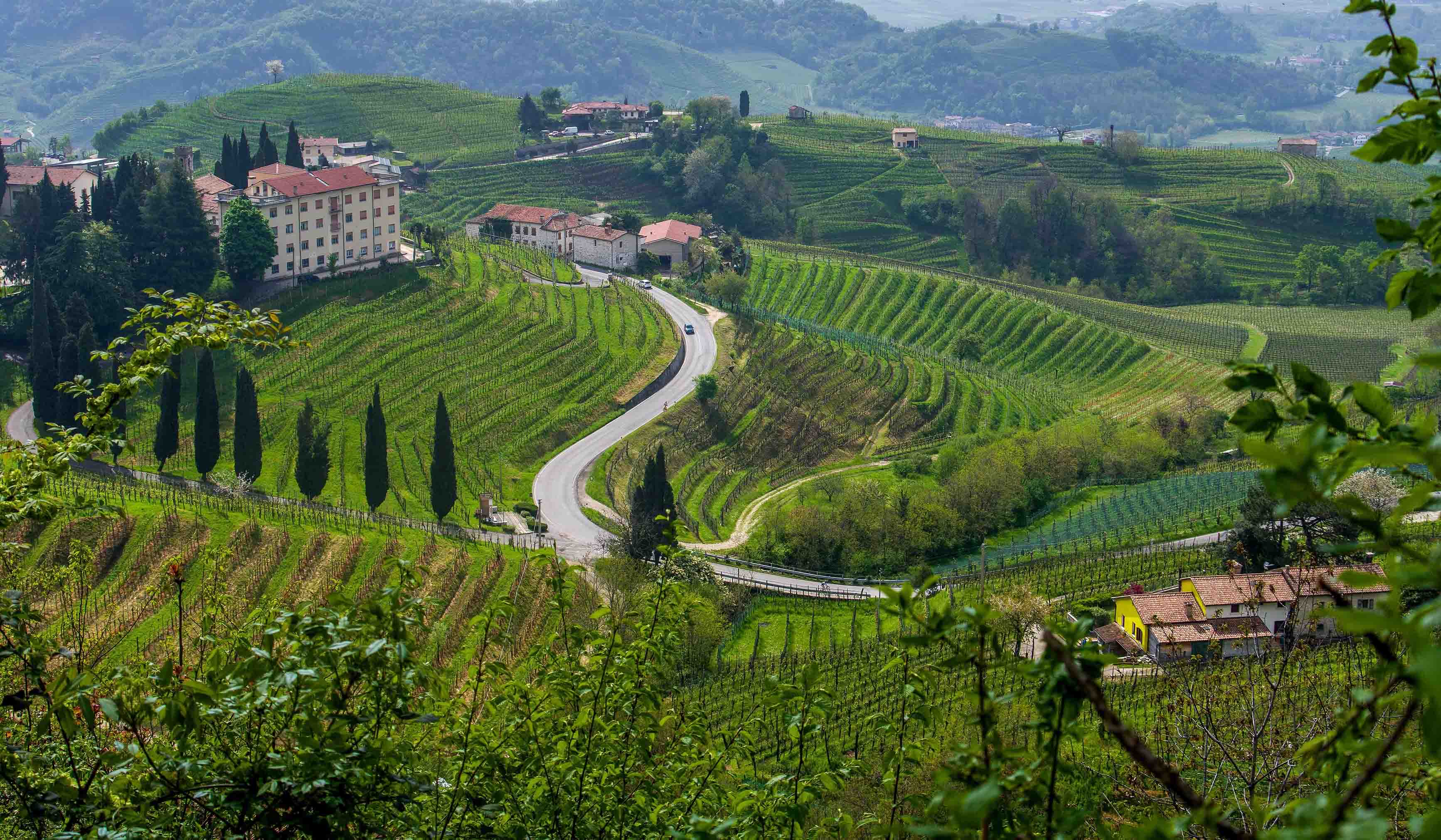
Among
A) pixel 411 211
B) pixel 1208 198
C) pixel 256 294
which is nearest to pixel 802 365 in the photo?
pixel 256 294

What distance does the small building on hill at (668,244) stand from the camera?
94.6 m

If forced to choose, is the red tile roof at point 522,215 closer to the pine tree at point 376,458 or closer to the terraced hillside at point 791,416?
the terraced hillside at point 791,416

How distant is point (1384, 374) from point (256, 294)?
71506 millimetres

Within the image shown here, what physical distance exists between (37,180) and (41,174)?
184 cm

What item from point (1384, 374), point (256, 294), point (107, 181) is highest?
point (107, 181)

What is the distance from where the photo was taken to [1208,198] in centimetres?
12731

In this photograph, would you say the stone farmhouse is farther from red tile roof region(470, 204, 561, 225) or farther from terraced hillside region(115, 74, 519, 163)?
terraced hillside region(115, 74, 519, 163)

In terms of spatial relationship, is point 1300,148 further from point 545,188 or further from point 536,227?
point 536,227

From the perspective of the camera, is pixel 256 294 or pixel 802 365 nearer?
pixel 256 294

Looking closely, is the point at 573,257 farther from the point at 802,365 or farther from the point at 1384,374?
the point at 1384,374

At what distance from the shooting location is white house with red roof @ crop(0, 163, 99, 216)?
7888cm

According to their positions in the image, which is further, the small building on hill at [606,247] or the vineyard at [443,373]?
the small building on hill at [606,247]

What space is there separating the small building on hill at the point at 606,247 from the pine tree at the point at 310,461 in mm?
40154

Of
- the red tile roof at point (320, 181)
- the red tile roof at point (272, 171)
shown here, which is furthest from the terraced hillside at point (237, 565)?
the red tile roof at point (272, 171)
